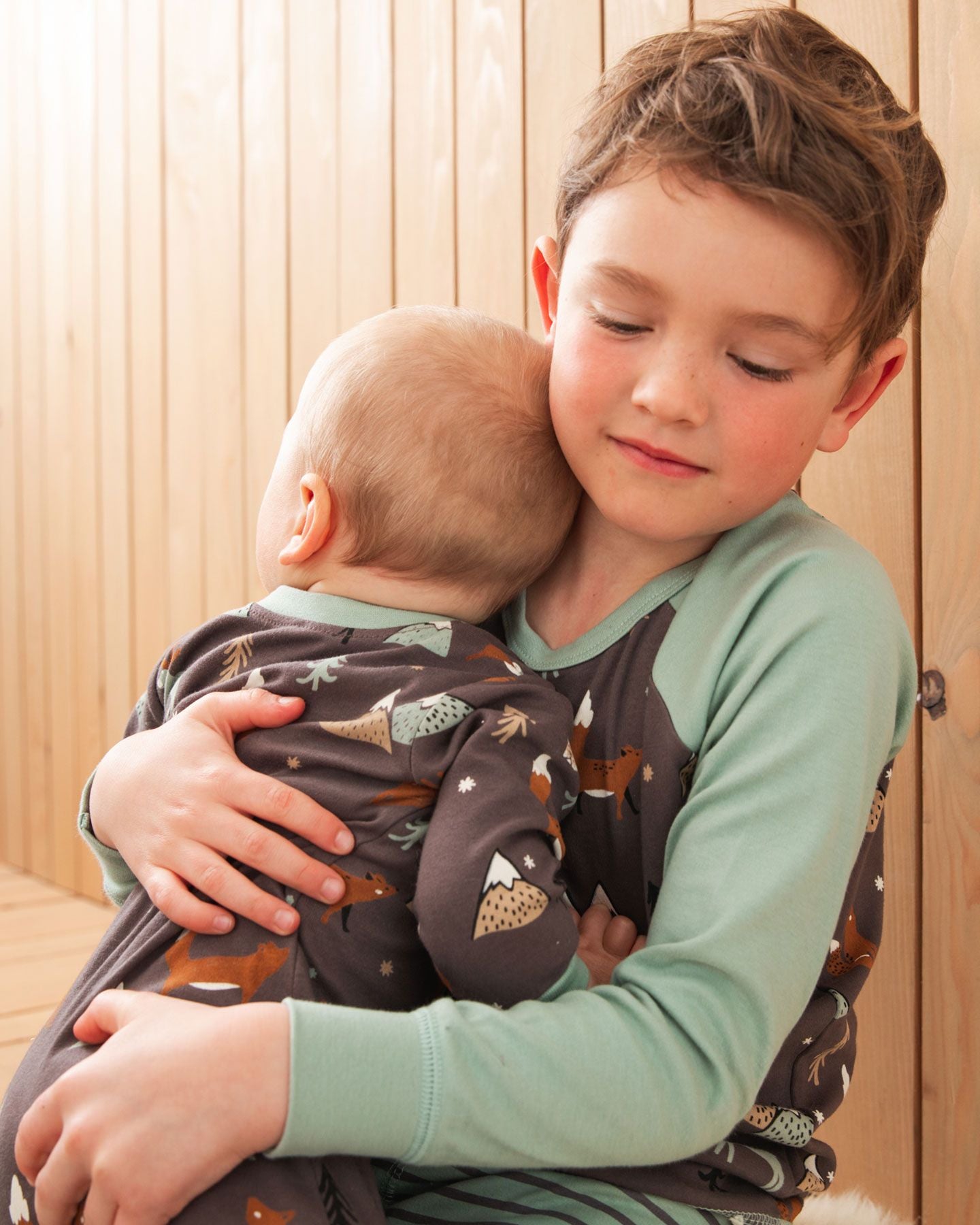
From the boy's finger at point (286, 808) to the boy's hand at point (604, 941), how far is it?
0.20 m

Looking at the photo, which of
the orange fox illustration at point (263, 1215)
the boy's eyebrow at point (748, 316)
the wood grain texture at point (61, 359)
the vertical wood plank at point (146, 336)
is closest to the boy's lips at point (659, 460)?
the boy's eyebrow at point (748, 316)

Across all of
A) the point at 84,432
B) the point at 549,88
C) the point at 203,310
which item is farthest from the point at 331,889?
the point at 84,432

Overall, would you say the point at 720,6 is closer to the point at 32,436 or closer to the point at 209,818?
the point at 209,818

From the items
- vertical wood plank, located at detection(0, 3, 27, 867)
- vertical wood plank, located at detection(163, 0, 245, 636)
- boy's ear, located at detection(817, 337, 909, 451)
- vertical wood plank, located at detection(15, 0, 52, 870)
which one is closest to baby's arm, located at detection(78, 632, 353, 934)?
boy's ear, located at detection(817, 337, 909, 451)

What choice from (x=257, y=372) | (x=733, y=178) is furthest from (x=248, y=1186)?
(x=257, y=372)

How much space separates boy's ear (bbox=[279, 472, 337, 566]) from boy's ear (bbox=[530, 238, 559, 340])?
0.24 meters

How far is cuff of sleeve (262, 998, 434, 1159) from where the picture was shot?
0.71 metres

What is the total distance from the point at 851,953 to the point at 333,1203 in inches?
17.8

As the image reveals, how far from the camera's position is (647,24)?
4.59 feet

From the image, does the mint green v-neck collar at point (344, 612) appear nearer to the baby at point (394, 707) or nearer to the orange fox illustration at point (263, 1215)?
the baby at point (394, 707)

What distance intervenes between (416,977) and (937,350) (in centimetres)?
74

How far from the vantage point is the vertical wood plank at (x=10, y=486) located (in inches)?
112

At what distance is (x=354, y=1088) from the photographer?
71 centimetres

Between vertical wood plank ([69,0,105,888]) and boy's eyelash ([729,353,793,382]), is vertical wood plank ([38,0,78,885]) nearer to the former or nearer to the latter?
vertical wood plank ([69,0,105,888])
